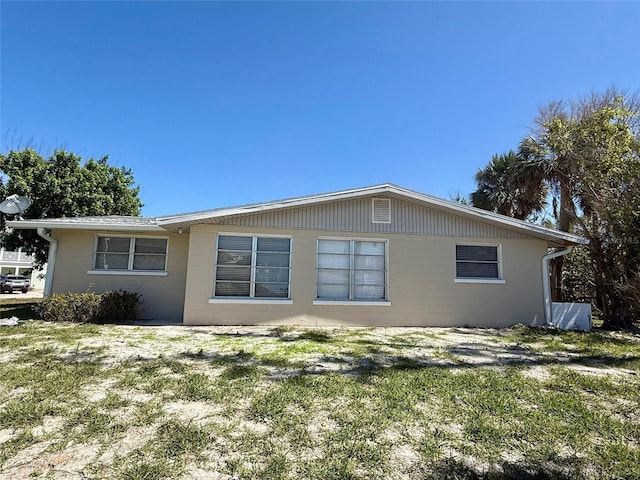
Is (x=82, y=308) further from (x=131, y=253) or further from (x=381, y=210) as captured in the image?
(x=381, y=210)

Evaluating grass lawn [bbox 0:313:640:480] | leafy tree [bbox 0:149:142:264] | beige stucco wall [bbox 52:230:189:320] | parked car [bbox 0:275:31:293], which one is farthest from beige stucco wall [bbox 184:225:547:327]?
parked car [bbox 0:275:31:293]

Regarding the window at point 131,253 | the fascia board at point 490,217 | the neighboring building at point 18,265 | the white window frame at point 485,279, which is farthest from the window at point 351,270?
the neighboring building at point 18,265

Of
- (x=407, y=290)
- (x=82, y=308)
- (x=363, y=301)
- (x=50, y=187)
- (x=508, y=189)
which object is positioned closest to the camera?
(x=82, y=308)

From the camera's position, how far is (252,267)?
28.7 ft

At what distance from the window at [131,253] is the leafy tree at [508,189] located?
1333cm

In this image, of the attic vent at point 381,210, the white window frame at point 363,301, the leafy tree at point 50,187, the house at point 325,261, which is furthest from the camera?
the leafy tree at point 50,187

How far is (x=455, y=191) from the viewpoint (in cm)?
2733

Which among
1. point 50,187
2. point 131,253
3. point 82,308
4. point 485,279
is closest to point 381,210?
point 485,279

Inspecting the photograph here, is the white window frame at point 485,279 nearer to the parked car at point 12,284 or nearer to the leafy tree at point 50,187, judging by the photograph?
the leafy tree at point 50,187

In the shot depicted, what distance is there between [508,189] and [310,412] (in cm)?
1430

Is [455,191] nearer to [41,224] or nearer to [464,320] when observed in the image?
[464,320]

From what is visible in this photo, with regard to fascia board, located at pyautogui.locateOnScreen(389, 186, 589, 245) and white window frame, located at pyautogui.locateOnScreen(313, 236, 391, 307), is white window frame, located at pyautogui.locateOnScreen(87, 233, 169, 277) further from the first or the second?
fascia board, located at pyautogui.locateOnScreen(389, 186, 589, 245)

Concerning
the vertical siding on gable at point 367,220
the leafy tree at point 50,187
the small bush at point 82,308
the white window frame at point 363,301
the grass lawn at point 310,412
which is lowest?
the grass lawn at point 310,412

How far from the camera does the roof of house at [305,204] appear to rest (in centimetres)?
830
